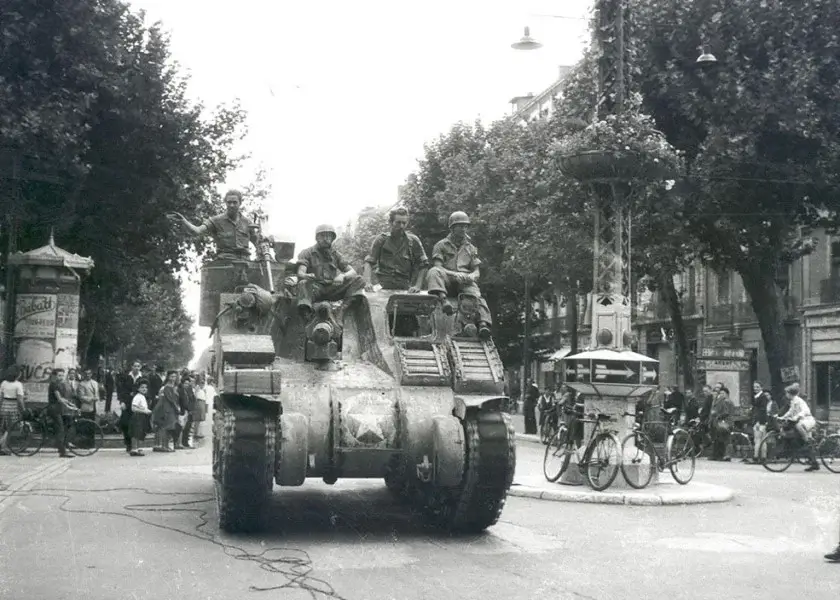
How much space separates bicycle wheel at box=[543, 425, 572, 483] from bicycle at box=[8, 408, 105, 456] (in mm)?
9973

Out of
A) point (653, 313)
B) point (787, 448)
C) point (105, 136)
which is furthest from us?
point (653, 313)

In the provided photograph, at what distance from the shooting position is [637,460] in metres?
16.2

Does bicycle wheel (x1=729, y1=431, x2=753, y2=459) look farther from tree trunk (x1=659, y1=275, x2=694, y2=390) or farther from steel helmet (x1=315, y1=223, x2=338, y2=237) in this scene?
steel helmet (x1=315, y1=223, x2=338, y2=237)

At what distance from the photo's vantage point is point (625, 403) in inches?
643

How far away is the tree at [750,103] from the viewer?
25.0m

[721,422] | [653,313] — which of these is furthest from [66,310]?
[653,313]

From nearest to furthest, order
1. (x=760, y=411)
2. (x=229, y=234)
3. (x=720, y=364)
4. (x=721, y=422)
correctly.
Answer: (x=229, y=234) → (x=721, y=422) → (x=760, y=411) → (x=720, y=364)

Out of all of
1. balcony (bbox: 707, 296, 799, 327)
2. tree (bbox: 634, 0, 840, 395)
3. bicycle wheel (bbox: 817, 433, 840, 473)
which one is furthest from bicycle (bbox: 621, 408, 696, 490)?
balcony (bbox: 707, 296, 799, 327)

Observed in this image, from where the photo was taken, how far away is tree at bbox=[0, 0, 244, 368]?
960 inches

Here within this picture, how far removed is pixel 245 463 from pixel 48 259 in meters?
15.3

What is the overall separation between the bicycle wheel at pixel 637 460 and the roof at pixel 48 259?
13.4m

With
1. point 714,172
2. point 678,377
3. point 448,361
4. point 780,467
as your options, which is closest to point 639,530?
point 448,361

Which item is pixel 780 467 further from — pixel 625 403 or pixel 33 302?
pixel 33 302

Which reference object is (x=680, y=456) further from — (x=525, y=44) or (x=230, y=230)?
(x=525, y=44)
